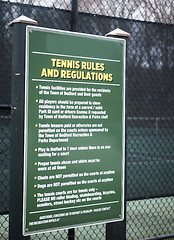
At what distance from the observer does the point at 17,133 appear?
2.39m

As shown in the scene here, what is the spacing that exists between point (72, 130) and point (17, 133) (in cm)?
37

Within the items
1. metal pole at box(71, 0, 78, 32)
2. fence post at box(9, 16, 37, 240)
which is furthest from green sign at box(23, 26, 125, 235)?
metal pole at box(71, 0, 78, 32)

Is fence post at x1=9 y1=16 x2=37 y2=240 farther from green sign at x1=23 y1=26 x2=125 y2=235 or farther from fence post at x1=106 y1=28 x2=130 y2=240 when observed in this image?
fence post at x1=106 y1=28 x2=130 y2=240

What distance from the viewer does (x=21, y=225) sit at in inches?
94.7

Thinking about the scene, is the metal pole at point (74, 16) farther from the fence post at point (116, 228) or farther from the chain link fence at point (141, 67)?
the fence post at point (116, 228)

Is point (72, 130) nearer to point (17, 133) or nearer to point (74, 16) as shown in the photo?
point (17, 133)

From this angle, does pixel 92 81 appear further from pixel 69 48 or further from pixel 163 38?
pixel 163 38

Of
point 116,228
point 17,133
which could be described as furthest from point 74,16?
point 116,228

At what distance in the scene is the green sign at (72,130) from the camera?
243 centimetres

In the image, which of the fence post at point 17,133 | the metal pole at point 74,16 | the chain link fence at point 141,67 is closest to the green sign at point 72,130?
the fence post at point 17,133

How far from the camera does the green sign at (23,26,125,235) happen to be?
2.43 metres

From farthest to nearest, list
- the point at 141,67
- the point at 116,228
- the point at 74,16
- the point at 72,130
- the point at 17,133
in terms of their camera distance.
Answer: the point at 141,67 < the point at 74,16 < the point at 116,228 < the point at 72,130 < the point at 17,133

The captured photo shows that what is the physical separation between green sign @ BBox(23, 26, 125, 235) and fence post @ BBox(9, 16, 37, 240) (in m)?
0.03

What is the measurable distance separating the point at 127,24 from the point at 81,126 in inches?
68.4
